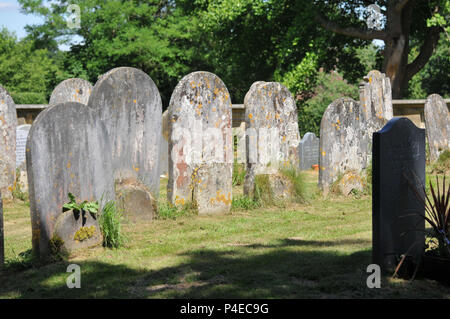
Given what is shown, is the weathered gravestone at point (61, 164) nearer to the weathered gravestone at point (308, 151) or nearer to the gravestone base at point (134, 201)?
the gravestone base at point (134, 201)

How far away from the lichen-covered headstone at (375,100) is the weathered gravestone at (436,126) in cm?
212

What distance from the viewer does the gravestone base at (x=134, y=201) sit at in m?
7.85

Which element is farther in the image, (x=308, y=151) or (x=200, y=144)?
(x=308, y=151)

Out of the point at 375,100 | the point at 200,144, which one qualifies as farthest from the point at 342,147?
the point at 200,144

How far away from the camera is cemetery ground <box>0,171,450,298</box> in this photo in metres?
4.88

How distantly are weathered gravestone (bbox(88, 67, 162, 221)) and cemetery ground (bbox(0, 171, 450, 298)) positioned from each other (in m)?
0.37

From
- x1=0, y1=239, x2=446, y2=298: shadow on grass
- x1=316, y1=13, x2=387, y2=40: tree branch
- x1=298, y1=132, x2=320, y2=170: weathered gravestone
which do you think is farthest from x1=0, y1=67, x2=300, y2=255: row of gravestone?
x1=316, y1=13, x2=387, y2=40: tree branch

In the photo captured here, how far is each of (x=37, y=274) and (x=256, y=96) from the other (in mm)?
4866

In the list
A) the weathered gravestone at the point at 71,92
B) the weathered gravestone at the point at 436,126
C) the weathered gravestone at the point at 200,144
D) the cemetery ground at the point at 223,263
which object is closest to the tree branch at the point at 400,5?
the weathered gravestone at the point at 436,126

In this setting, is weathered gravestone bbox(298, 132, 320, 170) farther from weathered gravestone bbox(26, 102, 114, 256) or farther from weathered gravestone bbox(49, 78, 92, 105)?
weathered gravestone bbox(26, 102, 114, 256)

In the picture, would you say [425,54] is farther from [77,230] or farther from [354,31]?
[77,230]

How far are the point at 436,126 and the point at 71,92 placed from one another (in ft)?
29.1

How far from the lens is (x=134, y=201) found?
796cm
